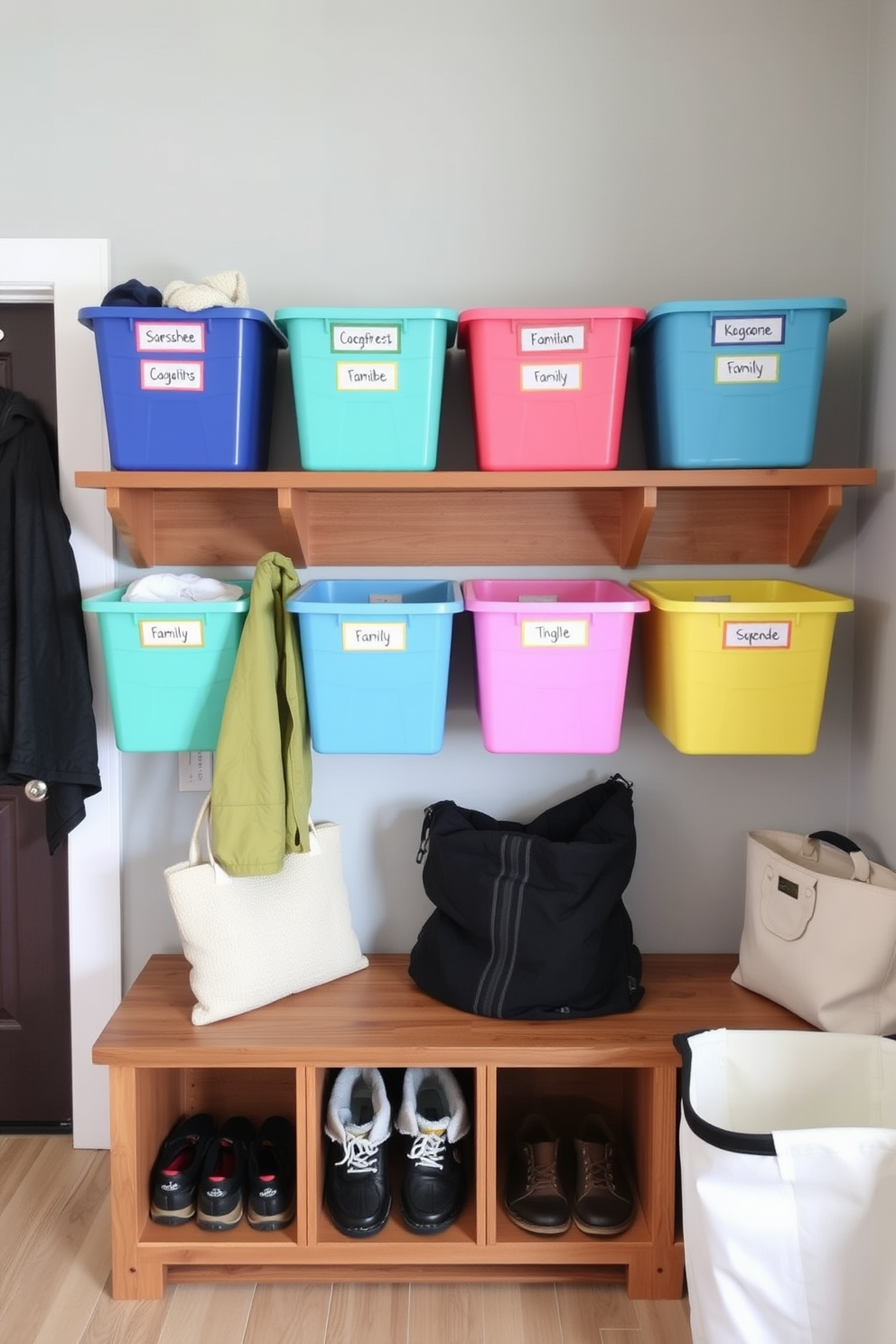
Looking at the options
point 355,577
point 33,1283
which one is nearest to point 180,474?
point 355,577

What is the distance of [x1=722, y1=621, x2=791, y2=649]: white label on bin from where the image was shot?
6.57 feet

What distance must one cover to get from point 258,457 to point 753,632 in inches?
40.0

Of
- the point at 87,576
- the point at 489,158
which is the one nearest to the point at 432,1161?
the point at 87,576

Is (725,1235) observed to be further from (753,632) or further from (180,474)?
(180,474)

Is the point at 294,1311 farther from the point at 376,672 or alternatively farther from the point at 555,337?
the point at 555,337

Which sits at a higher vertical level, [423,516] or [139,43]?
[139,43]

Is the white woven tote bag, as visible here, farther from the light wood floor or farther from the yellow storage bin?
the yellow storage bin

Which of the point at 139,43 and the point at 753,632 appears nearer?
the point at 753,632

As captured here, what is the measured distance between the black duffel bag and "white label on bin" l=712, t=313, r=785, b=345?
0.92m

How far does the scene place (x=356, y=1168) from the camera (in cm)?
206

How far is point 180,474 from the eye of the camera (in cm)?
203

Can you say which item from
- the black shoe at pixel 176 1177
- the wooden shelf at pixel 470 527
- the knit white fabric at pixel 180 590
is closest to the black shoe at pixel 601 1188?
the black shoe at pixel 176 1177

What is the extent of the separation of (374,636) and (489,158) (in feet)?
3.41

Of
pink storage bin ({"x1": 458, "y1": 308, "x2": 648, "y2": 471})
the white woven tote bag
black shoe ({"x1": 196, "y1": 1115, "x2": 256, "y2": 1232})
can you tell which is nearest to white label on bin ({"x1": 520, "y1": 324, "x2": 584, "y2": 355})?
pink storage bin ({"x1": 458, "y1": 308, "x2": 648, "y2": 471})
